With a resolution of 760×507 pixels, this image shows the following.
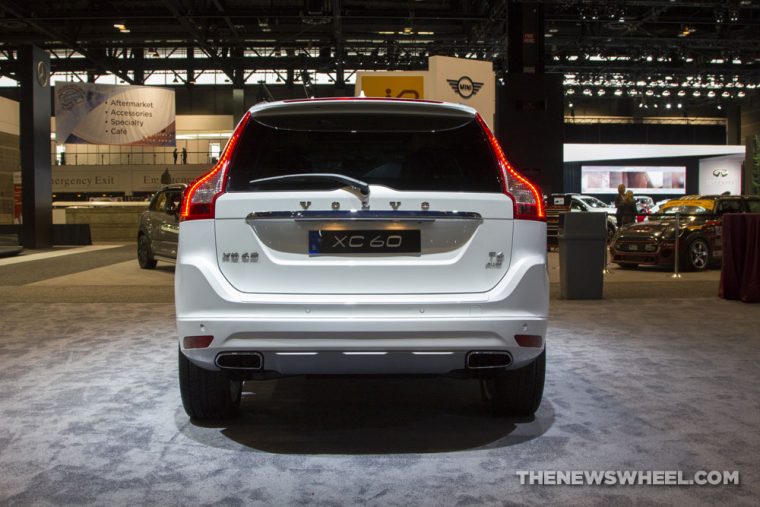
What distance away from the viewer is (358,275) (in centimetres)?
324

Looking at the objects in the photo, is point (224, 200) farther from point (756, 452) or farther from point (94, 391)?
point (756, 452)

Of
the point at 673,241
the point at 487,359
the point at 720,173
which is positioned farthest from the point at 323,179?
the point at 720,173

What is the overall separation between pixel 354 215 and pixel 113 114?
69.9 ft

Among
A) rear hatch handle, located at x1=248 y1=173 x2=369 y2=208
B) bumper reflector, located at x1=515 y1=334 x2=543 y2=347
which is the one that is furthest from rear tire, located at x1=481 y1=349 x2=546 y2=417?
rear hatch handle, located at x1=248 y1=173 x2=369 y2=208

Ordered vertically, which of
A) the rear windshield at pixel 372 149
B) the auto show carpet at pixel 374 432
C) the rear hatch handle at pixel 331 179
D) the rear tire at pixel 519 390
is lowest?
the auto show carpet at pixel 374 432

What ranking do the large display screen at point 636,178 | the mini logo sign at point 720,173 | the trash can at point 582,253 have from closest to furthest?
the trash can at point 582,253 < the large display screen at point 636,178 < the mini logo sign at point 720,173

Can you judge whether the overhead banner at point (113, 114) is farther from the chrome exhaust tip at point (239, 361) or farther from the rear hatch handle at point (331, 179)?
the chrome exhaust tip at point (239, 361)

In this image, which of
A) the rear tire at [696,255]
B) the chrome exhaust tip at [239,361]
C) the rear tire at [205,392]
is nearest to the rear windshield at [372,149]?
the chrome exhaust tip at [239,361]

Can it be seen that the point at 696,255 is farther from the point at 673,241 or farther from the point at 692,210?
the point at 692,210

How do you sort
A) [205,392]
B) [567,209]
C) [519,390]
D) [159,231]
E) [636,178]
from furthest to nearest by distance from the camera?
[636,178] < [567,209] < [159,231] < [519,390] < [205,392]

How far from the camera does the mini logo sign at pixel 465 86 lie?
11344 millimetres

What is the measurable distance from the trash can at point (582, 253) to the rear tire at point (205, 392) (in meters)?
6.57

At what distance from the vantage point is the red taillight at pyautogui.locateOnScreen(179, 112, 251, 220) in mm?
3355

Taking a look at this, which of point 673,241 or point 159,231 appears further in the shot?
point 673,241
